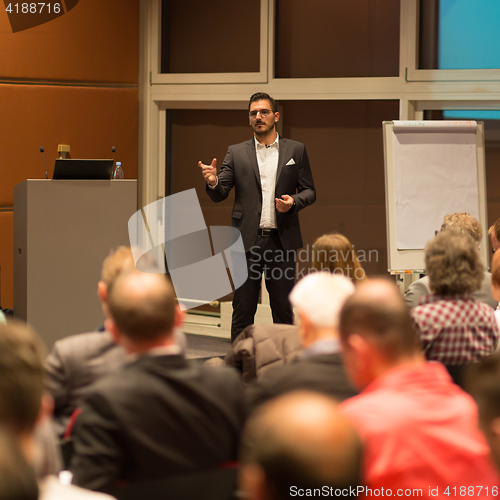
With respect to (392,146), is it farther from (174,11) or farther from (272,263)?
(174,11)

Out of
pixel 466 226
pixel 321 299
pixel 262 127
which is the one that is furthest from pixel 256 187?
pixel 321 299

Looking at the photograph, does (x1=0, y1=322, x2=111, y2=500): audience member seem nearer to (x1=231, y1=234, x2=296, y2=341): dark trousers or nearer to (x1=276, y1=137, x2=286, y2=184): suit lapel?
(x1=231, y1=234, x2=296, y2=341): dark trousers

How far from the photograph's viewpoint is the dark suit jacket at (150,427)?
1166 millimetres

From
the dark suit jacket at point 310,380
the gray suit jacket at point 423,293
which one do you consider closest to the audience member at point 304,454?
the dark suit jacket at point 310,380

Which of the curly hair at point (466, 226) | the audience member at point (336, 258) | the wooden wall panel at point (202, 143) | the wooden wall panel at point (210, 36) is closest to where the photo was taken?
the audience member at point (336, 258)

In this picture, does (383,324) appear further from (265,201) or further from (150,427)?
(265,201)

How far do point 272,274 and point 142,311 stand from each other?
2.42m

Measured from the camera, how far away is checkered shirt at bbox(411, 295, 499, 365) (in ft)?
5.96

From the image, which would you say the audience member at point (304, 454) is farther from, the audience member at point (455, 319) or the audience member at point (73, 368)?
the audience member at point (455, 319)

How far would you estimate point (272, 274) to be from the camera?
3.71 meters

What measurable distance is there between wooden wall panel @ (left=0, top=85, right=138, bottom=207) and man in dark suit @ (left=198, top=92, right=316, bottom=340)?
4.72 ft

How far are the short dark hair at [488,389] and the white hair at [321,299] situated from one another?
0.49 meters

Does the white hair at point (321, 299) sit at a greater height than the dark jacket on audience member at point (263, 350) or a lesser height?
greater

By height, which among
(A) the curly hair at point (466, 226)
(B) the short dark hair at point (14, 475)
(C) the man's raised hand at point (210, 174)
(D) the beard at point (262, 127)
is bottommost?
(B) the short dark hair at point (14, 475)
